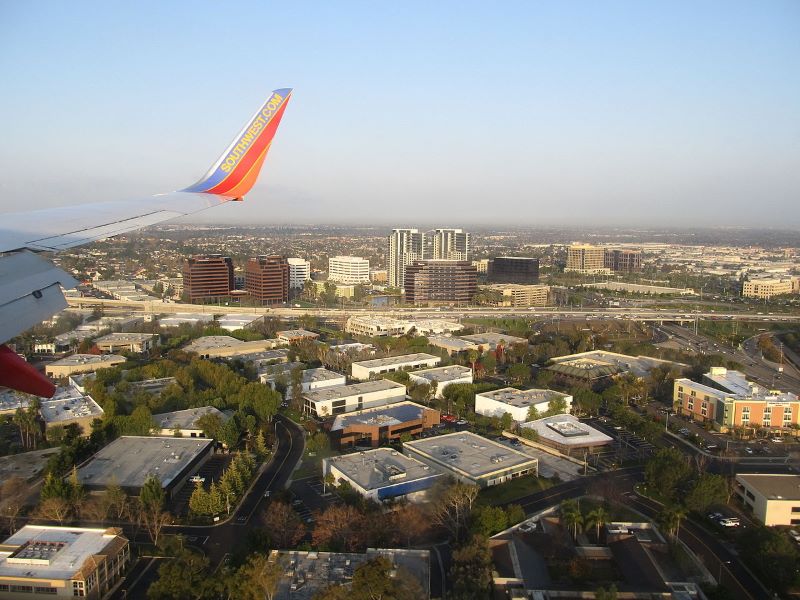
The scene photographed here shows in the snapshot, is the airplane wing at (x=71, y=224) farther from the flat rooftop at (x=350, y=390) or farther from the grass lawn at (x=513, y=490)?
the flat rooftop at (x=350, y=390)

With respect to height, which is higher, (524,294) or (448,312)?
(524,294)

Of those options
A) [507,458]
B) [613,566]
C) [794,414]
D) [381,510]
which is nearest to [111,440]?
[381,510]

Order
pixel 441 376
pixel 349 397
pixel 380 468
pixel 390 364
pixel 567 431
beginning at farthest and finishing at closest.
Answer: pixel 390 364, pixel 441 376, pixel 349 397, pixel 567 431, pixel 380 468

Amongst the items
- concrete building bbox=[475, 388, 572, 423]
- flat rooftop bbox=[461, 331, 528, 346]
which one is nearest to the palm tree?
concrete building bbox=[475, 388, 572, 423]

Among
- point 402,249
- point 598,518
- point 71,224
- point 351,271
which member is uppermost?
point 71,224

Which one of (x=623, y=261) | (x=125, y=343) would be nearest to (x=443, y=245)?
(x=623, y=261)

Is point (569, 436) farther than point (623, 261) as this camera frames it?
No

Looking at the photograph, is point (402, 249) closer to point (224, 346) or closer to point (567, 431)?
point (224, 346)

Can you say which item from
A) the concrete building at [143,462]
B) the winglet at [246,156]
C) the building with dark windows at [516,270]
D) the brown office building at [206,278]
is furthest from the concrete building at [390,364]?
the building with dark windows at [516,270]

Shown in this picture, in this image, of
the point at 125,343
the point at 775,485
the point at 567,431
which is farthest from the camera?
the point at 125,343
